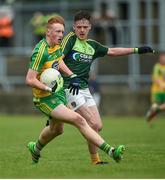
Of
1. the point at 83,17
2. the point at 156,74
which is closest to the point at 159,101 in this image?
the point at 156,74

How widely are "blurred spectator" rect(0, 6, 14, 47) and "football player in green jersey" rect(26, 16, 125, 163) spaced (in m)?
20.7

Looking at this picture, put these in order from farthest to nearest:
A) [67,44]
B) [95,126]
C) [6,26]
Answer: [6,26] < [67,44] < [95,126]

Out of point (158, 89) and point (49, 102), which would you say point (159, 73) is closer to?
point (158, 89)

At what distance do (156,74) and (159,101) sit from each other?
4.82 feet

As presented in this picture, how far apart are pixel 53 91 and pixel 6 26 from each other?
69.8 feet

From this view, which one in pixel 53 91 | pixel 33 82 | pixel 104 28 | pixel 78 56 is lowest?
pixel 104 28

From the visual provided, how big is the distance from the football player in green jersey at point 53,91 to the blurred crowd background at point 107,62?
19.5 m

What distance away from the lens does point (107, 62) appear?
34219 millimetres

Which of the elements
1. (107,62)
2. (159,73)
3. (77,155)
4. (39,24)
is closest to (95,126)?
(77,155)

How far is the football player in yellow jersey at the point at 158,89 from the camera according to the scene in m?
28.1

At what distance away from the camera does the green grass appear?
42.6ft

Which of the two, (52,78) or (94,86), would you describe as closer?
(52,78)

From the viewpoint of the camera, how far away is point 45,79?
13820 mm

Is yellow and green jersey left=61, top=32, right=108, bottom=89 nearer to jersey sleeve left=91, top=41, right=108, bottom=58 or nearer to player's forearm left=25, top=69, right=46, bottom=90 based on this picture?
jersey sleeve left=91, top=41, right=108, bottom=58
